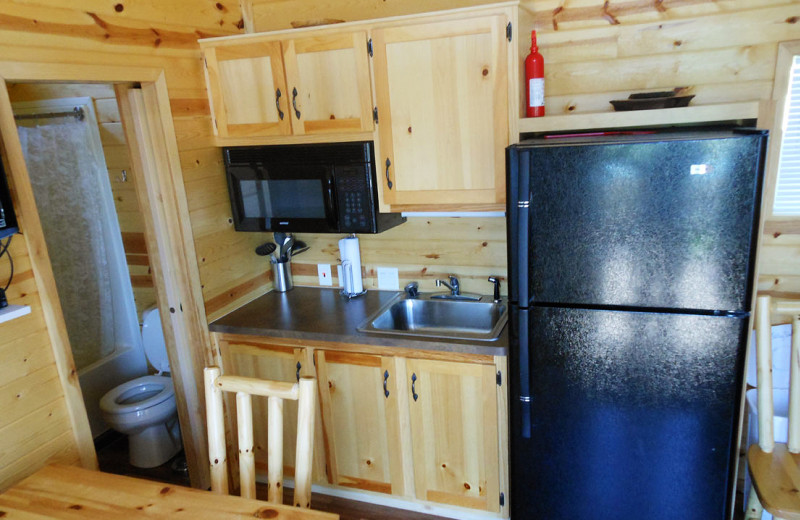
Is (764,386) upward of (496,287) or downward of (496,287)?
downward

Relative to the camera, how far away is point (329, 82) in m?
2.22

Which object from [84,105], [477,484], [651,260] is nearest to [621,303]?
[651,260]

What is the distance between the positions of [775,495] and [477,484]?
1025mm

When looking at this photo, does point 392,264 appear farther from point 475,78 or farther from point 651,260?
point 651,260

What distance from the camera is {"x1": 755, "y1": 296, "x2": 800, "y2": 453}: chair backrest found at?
1.78 meters

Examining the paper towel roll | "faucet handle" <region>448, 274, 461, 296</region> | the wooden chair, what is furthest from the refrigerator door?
the paper towel roll

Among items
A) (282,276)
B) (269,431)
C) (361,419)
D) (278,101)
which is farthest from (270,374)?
(278,101)

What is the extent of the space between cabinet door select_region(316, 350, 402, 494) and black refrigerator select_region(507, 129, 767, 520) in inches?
22.0

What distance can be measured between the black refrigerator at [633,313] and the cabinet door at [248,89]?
42.9 inches

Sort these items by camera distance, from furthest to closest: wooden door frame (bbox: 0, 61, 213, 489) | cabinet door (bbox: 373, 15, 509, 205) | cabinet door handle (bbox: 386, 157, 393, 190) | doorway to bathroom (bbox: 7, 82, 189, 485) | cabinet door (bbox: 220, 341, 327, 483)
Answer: doorway to bathroom (bbox: 7, 82, 189, 485) < cabinet door (bbox: 220, 341, 327, 483) < cabinet door handle (bbox: 386, 157, 393, 190) < cabinet door (bbox: 373, 15, 509, 205) < wooden door frame (bbox: 0, 61, 213, 489)

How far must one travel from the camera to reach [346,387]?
2.34m

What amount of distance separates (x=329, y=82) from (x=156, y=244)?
973 mm

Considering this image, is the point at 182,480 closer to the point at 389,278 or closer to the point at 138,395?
the point at 138,395

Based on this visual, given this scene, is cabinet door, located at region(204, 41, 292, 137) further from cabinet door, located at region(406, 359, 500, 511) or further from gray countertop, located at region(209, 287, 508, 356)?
Answer: cabinet door, located at region(406, 359, 500, 511)
